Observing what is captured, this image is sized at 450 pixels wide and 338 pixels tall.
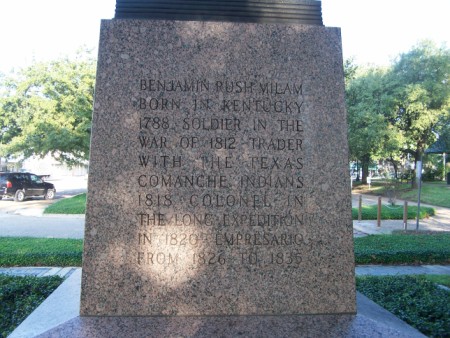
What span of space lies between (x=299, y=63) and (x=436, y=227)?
47.1 feet

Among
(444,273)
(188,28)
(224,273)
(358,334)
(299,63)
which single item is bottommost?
(444,273)

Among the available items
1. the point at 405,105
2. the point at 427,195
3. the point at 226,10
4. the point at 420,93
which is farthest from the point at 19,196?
the point at 427,195

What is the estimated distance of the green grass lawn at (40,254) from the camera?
8.62 metres

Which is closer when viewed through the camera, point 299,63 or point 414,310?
point 299,63

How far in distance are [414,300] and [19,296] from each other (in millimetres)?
4923

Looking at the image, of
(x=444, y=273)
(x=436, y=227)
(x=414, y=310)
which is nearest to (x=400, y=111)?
(x=436, y=227)

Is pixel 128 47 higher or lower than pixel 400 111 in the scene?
lower

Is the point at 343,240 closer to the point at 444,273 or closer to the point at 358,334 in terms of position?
the point at 358,334

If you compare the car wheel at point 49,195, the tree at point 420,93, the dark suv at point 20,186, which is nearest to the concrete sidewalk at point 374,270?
the dark suv at point 20,186

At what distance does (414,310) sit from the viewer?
453cm

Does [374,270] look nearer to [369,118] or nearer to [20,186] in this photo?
[369,118]

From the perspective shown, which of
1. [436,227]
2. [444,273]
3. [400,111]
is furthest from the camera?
[400,111]

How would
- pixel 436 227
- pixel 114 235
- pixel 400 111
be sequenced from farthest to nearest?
1. pixel 400 111
2. pixel 436 227
3. pixel 114 235

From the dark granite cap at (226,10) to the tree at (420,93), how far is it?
27.9 metres
